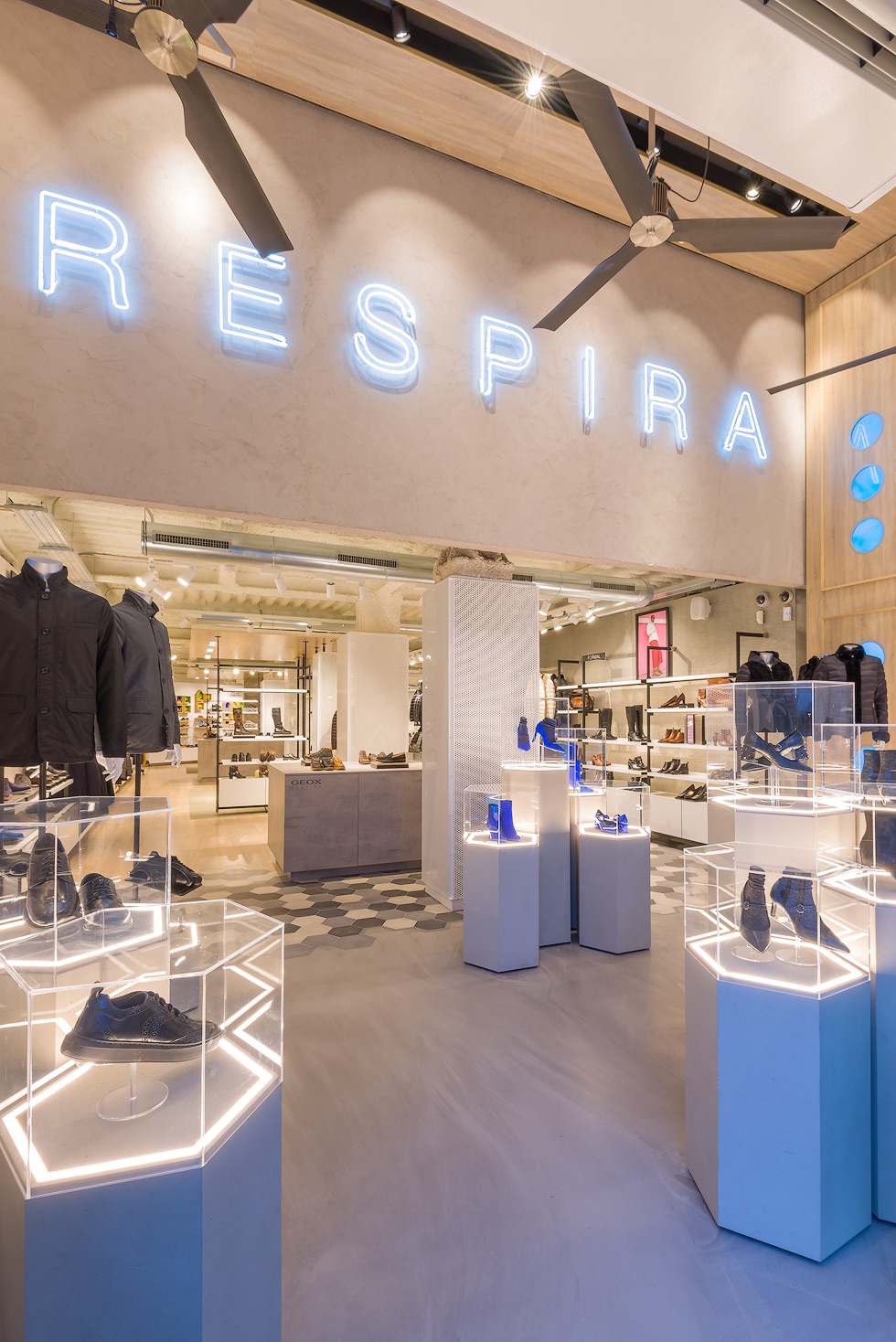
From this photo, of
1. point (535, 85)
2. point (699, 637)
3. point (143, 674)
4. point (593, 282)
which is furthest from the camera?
point (699, 637)

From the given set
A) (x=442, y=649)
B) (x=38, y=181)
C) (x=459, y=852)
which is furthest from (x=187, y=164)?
(x=459, y=852)

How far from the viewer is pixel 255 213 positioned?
2.88 m

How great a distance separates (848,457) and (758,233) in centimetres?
329

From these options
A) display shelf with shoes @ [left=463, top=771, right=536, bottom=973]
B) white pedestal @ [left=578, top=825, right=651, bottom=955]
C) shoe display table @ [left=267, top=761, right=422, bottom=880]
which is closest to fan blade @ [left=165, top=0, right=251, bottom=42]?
display shelf with shoes @ [left=463, top=771, right=536, bottom=973]

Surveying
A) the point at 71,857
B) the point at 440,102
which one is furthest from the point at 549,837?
the point at 440,102

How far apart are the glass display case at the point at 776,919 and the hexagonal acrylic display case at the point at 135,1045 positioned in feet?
4.49

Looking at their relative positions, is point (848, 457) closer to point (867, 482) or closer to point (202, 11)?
point (867, 482)

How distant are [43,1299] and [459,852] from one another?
174 inches

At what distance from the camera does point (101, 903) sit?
1498mm

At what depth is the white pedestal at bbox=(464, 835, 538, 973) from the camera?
4.01m

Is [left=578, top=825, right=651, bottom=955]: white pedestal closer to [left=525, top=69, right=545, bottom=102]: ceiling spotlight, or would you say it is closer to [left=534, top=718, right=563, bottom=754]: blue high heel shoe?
[left=534, top=718, right=563, bottom=754]: blue high heel shoe

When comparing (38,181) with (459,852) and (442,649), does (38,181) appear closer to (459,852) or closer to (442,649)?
(442,649)

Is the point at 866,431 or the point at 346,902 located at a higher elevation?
the point at 866,431

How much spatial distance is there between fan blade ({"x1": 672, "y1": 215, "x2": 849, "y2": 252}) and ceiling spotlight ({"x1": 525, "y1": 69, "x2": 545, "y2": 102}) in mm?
1865
